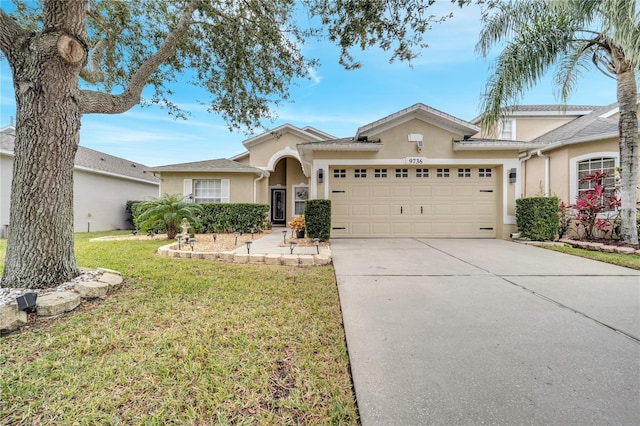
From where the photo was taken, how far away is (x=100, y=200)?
14.1 metres

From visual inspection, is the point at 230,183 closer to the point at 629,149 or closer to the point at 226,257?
the point at 226,257

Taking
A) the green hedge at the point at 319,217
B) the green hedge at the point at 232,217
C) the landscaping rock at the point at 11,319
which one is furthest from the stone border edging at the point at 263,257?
the green hedge at the point at 232,217

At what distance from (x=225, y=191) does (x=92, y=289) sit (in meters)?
10.3

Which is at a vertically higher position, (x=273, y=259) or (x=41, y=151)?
(x=41, y=151)

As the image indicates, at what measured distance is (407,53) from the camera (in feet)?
18.0

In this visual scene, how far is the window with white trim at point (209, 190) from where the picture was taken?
13422 millimetres

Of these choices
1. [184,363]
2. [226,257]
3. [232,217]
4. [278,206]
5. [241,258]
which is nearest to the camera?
[184,363]

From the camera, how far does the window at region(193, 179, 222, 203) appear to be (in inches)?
528

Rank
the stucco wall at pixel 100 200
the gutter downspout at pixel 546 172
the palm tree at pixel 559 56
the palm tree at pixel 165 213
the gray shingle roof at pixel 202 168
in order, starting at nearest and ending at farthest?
the palm tree at pixel 559 56 < the palm tree at pixel 165 213 < the gutter downspout at pixel 546 172 < the gray shingle roof at pixel 202 168 < the stucco wall at pixel 100 200

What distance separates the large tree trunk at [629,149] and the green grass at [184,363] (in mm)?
9297

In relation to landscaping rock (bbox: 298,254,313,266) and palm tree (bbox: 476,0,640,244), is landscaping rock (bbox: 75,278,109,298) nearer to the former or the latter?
landscaping rock (bbox: 298,254,313,266)

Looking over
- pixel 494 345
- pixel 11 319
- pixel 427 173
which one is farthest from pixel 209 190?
pixel 494 345

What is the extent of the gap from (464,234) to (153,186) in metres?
18.9

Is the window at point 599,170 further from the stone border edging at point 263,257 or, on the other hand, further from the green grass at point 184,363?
the green grass at point 184,363
